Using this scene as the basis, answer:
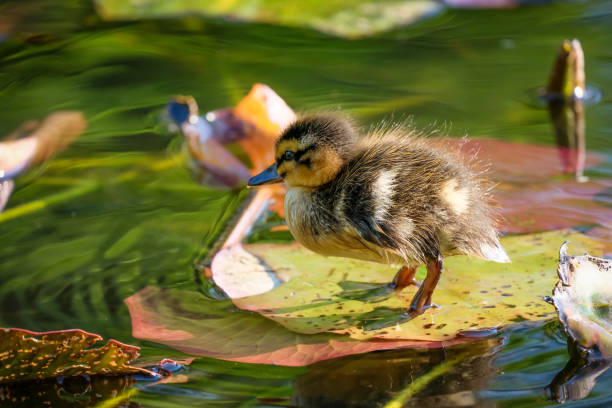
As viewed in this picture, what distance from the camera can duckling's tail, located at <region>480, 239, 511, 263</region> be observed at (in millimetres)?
2785

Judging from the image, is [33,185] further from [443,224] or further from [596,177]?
[596,177]

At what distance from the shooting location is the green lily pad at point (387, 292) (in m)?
2.63

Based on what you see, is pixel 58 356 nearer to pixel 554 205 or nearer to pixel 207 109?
pixel 554 205

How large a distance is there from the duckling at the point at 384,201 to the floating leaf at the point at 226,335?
31cm

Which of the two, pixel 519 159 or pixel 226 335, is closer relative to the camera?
pixel 226 335

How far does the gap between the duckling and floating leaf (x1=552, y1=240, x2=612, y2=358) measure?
0.37 meters

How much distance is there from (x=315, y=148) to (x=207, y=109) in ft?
6.60

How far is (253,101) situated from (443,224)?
1.79 metres

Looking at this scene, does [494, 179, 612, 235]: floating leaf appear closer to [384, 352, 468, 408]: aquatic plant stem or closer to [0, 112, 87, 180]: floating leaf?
[384, 352, 468, 408]: aquatic plant stem

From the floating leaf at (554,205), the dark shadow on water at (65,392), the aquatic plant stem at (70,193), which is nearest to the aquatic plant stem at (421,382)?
the dark shadow on water at (65,392)

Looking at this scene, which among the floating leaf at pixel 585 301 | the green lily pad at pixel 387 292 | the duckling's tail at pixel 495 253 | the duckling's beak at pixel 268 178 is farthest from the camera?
the duckling's beak at pixel 268 178

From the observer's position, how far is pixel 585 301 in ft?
8.04

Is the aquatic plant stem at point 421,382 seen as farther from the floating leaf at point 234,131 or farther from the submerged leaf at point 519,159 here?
the floating leaf at point 234,131

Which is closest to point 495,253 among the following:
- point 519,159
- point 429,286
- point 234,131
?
point 429,286
